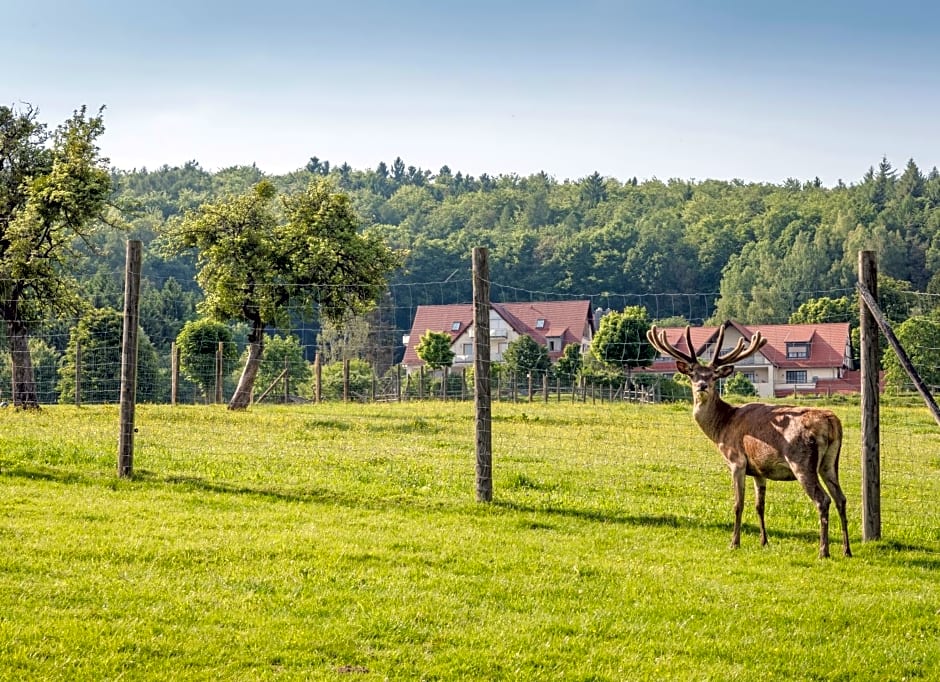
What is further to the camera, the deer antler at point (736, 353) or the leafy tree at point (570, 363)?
the leafy tree at point (570, 363)

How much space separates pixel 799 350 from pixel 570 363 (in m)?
14.3

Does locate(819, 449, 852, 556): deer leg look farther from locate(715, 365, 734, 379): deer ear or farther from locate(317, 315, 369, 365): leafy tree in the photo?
locate(317, 315, 369, 365): leafy tree

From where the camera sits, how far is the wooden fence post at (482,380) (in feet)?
48.0

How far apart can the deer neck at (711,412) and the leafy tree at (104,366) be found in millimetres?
31063

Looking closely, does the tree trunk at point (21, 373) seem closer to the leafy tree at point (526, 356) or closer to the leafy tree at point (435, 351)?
the leafy tree at point (435, 351)

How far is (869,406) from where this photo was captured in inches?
514

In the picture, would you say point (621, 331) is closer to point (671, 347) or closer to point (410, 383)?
point (410, 383)

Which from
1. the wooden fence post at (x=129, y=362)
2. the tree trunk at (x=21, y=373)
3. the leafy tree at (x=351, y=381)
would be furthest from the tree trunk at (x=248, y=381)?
the wooden fence post at (x=129, y=362)

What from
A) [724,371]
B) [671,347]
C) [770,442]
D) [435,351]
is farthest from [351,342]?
[770,442]

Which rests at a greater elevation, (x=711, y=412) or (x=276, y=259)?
(x=276, y=259)

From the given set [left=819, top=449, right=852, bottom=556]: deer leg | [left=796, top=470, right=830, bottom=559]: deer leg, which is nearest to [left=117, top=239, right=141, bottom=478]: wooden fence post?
[left=796, top=470, right=830, bottom=559]: deer leg

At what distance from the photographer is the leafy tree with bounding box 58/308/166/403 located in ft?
152

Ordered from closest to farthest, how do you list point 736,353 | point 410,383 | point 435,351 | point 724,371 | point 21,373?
point 724,371 < point 736,353 < point 21,373 < point 410,383 < point 435,351

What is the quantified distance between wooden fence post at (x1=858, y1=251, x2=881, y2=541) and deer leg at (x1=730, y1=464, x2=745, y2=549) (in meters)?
1.40
